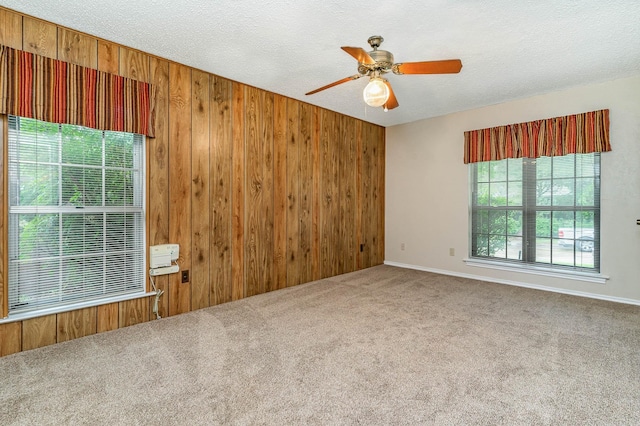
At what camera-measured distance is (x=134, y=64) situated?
273cm

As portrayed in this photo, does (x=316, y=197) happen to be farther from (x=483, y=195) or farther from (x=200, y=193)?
(x=483, y=195)

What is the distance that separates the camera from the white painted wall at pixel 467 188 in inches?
132

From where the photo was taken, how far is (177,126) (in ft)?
9.84

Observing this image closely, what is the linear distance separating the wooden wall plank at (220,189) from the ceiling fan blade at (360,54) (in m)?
1.77

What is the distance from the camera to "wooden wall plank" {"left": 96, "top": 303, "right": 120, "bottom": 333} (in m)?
2.59

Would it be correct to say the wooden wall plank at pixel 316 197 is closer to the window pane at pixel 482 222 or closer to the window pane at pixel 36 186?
the window pane at pixel 482 222

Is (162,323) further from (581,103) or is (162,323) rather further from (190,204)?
(581,103)

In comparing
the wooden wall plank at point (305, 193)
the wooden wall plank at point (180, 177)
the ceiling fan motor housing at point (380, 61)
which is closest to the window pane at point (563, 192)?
the ceiling fan motor housing at point (380, 61)

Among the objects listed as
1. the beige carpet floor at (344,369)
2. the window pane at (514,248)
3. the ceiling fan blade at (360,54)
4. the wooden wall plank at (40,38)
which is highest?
the wooden wall plank at (40,38)

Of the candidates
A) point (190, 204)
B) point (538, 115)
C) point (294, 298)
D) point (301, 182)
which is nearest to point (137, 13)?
point (190, 204)

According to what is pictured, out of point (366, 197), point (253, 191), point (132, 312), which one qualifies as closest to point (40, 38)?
point (253, 191)

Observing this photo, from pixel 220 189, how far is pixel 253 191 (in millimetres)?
412

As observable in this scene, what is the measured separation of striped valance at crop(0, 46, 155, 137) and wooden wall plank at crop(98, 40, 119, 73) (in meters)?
0.08

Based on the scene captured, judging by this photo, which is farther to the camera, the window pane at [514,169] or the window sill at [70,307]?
the window pane at [514,169]
